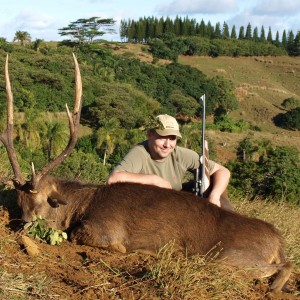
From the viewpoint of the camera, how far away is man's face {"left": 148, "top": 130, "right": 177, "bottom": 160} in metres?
6.29

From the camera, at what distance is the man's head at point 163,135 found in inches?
245

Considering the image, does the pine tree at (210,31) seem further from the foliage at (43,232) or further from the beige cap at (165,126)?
the foliage at (43,232)

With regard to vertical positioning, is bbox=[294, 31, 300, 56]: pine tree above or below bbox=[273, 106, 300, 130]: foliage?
above

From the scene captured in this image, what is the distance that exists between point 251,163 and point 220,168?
102 ft

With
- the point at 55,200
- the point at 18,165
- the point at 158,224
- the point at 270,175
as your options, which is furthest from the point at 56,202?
the point at 270,175

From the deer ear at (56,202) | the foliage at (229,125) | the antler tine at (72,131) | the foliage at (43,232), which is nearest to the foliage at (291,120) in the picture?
the foliage at (229,125)

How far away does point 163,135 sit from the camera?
20.4 ft

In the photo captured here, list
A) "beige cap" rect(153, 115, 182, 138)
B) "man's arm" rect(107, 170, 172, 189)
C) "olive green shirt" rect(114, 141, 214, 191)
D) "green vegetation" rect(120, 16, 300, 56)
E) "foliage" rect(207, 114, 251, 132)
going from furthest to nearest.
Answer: "green vegetation" rect(120, 16, 300, 56)
"foliage" rect(207, 114, 251, 132)
"olive green shirt" rect(114, 141, 214, 191)
"beige cap" rect(153, 115, 182, 138)
"man's arm" rect(107, 170, 172, 189)

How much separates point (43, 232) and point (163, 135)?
1788 mm

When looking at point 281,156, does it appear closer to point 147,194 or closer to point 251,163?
point 251,163

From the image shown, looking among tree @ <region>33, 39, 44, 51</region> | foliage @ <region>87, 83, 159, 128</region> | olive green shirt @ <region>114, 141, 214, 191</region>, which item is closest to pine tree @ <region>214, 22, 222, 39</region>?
tree @ <region>33, 39, 44, 51</region>

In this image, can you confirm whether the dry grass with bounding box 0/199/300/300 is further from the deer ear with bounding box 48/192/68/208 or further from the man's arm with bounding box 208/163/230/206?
the man's arm with bounding box 208/163/230/206

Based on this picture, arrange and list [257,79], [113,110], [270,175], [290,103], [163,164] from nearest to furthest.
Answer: [163,164], [270,175], [113,110], [290,103], [257,79]

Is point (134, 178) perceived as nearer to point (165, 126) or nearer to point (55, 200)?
point (165, 126)
